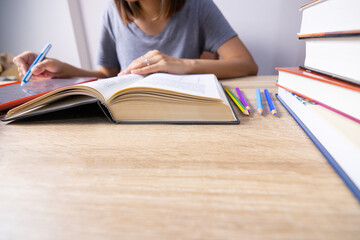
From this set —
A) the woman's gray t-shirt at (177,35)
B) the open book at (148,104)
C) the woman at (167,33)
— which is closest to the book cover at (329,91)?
the open book at (148,104)

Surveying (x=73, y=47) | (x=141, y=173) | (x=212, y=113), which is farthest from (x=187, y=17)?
(x=73, y=47)

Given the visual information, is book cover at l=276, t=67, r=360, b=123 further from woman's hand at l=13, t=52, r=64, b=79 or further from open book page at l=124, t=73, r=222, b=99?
woman's hand at l=13, t=52, r=64, b=79

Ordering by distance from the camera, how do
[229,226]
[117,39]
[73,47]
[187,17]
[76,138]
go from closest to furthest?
[229,226]
[76,138]
[187,17]
[117,39]
[73,47]

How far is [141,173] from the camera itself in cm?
20

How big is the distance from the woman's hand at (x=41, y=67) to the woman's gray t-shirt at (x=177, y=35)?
0.37 meters

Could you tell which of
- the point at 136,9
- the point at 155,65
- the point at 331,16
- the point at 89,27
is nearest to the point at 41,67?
the point at 155,65

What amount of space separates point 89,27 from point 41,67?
42.5 inches

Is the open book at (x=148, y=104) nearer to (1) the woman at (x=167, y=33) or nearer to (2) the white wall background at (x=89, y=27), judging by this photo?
(1) the woman at (x=167, y=33)

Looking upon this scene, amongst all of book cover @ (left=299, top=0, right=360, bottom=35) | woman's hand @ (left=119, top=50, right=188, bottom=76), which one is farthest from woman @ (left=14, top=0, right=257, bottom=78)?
book cover @ (left=299, top=0, right=360, bottom=35)

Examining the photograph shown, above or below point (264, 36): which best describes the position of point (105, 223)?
below

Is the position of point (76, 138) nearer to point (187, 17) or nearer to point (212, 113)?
point (212, 113)

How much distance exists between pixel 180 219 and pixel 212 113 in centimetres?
21

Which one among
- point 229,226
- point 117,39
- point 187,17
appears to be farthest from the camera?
point 117,39

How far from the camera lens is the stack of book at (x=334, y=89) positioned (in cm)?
19
